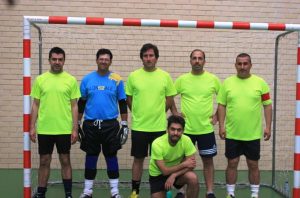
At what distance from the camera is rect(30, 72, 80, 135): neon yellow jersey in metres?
4.05

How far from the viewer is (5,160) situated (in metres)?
6.02

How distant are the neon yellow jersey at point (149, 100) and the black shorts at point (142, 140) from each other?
0.16 ft

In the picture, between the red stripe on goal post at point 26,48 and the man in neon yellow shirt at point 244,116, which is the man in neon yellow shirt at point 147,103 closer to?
the man in neon yellow shirt at point 244,116

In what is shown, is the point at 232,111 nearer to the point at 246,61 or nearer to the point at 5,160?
the point at 246,61

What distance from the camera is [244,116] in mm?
4168

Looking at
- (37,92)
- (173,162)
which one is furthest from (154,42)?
(173,162)

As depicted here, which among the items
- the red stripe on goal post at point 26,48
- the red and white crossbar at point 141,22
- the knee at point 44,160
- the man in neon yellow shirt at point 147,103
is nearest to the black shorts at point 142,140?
the man in neon yellow shirt at point 147,103

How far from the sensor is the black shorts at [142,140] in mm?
4251

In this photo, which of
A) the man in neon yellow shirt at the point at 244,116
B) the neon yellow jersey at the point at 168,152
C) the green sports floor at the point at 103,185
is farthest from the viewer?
the green sports floor at the point at 103,185

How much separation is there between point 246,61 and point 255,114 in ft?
2.09

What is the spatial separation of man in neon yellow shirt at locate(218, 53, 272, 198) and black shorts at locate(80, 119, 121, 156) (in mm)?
1291

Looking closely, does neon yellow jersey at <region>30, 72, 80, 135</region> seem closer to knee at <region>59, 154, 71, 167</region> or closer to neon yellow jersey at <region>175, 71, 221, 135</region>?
knee at <region>59, 154, 71, 167</region>

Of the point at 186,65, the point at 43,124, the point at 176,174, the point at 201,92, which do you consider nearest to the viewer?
the point at 176,174

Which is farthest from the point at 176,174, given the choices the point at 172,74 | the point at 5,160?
the point at 5,160
